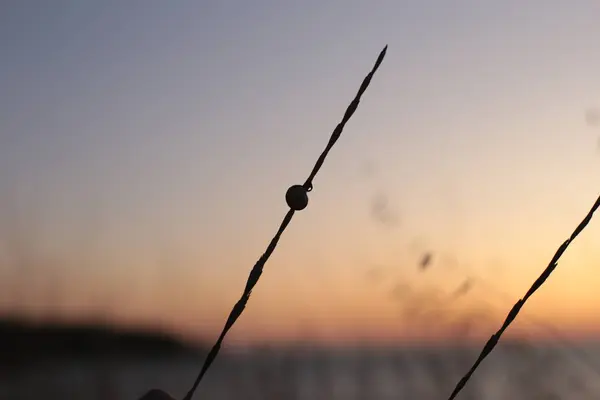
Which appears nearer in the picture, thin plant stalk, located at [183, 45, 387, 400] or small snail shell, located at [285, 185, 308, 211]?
thin plant stalk, located at [183, 45, 387, 400]

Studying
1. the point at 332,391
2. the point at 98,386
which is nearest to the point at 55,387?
the point at 98,386

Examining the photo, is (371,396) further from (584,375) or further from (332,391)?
(584,375)

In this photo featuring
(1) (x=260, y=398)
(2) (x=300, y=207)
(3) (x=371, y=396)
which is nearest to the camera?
(2) (x=300, y=207)

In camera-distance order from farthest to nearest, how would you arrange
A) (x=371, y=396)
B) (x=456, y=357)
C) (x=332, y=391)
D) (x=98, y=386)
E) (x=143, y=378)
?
1. (x=143, y=378)
2. (x=371, y=396)
3. (x=332, y=391)
4. (x=98, y=386)
5. (x=456, y=357)

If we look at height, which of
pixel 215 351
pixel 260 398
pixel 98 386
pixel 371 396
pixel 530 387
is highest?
pixel 215 351

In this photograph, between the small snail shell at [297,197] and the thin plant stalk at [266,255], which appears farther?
the small snail shell at [297,197]

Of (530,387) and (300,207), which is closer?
(300,207)

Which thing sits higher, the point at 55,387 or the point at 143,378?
the point at 55,387

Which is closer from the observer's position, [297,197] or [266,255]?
[266,255]
